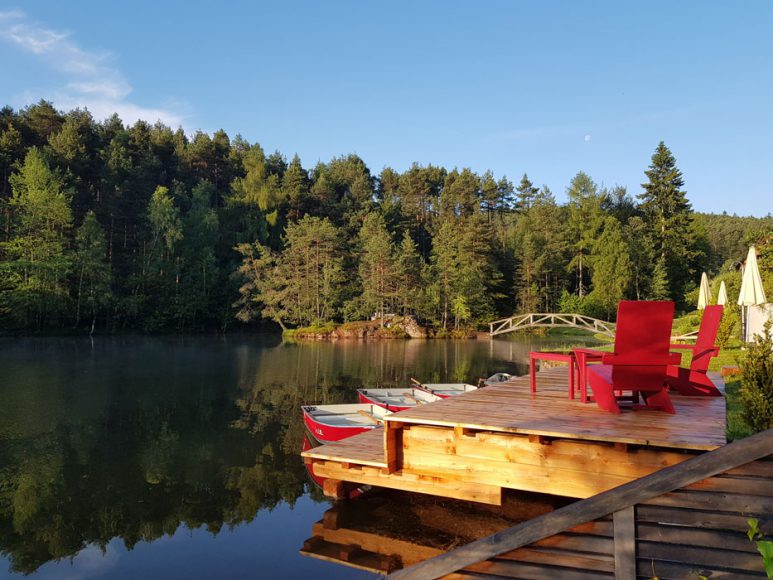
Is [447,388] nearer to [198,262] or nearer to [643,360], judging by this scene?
[643,360]

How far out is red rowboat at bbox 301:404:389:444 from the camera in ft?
34.1

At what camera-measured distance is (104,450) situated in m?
11.5

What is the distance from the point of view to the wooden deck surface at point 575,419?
503cm

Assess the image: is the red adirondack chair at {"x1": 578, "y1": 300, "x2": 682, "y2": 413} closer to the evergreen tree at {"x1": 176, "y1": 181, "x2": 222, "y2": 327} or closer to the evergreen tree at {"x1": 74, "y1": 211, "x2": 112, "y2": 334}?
the evergreen tree at {"x1": 74, "y1": 211, "x2": 112, "y2": 334}

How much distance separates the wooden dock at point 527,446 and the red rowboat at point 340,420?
309 centimetres

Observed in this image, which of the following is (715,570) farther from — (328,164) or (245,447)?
(328,164)

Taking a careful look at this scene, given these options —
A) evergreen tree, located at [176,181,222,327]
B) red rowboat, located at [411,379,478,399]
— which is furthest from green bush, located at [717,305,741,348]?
evergreen tree, located at [176,181,222,327]

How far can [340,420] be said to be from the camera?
1162cm

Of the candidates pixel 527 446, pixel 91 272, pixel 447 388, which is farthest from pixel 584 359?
pixel 91 272

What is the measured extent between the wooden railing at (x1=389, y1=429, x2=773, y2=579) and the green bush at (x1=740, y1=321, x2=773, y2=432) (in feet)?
13.6

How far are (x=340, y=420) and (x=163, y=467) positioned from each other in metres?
3.65

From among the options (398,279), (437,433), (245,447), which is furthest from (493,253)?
(437,433)

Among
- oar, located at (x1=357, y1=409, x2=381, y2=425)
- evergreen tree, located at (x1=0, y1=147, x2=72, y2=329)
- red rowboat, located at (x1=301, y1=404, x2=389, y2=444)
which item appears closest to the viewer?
red rowboat, located at (x1=301, y1=404, x2=389, y2=444)

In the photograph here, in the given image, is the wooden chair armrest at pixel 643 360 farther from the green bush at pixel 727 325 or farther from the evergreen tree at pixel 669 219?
the evergreen tree at pixel 669 219
